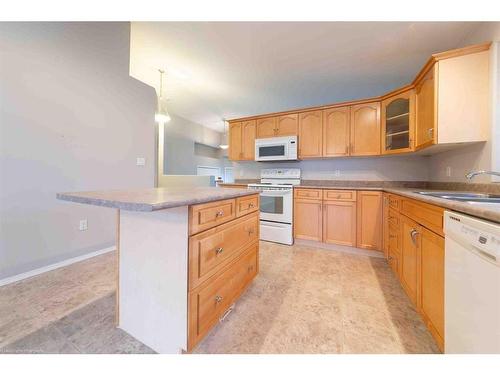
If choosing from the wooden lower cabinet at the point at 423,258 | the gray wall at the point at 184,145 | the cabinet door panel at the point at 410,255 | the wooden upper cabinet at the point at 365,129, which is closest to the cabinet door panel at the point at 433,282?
the wooden lower cabinet at the point at 423,258

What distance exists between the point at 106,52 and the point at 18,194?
1815 millimetres

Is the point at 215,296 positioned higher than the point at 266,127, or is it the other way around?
the point at 266,127

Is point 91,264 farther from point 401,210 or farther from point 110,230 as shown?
point 401,210

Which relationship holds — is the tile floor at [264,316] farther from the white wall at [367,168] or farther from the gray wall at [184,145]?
the gray wall at [184,145]

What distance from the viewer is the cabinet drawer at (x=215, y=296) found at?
102cm

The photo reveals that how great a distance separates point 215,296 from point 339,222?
6.84ft

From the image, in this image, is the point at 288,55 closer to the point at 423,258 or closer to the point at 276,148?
the point at 276,148

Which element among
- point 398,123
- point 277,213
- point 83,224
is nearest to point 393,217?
point 398,123

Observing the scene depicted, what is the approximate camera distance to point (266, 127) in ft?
11.4

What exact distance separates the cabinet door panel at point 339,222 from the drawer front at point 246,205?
4.82 ft

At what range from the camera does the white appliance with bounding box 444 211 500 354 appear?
686 mm

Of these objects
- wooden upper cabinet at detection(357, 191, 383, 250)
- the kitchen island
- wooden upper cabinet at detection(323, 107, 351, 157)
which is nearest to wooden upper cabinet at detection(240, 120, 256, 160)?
wooden upper cabinet at detection(323, 107, 351, 157)

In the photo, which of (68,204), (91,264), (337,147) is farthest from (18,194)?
(337,147)
